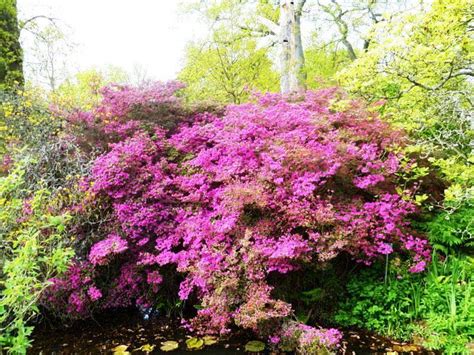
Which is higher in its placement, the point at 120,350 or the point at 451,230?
the point at 451,230

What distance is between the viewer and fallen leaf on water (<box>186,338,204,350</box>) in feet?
13.7

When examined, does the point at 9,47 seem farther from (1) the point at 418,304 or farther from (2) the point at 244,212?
(1) the point at 418,304

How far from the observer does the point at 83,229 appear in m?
4.91

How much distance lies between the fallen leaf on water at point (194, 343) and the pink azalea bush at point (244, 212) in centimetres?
13

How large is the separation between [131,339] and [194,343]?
773 millimetres

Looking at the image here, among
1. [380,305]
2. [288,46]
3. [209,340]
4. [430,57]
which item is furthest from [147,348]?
[288,46]

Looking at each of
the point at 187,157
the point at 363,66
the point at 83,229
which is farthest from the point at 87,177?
the point at 363,66

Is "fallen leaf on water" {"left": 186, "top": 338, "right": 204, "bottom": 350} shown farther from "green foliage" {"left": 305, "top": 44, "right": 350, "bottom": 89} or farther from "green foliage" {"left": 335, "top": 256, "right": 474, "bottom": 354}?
"green foliage" {"left": 305, "top": 44, "right": 350, "bottom": 89}

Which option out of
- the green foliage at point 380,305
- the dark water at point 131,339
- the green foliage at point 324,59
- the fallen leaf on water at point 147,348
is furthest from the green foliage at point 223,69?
the fallen leaf on water at point 147,348

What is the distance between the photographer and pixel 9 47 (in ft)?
29.6

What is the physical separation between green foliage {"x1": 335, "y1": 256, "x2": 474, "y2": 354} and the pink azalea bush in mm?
263

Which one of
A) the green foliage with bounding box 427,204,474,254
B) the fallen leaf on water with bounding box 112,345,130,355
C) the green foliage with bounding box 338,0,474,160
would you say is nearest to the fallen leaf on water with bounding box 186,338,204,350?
the fallen leaf on water with bounding box 112,345,130,355

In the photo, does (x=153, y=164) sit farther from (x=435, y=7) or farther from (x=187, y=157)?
(x=435, y=7)

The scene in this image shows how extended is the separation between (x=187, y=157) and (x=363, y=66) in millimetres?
2525
